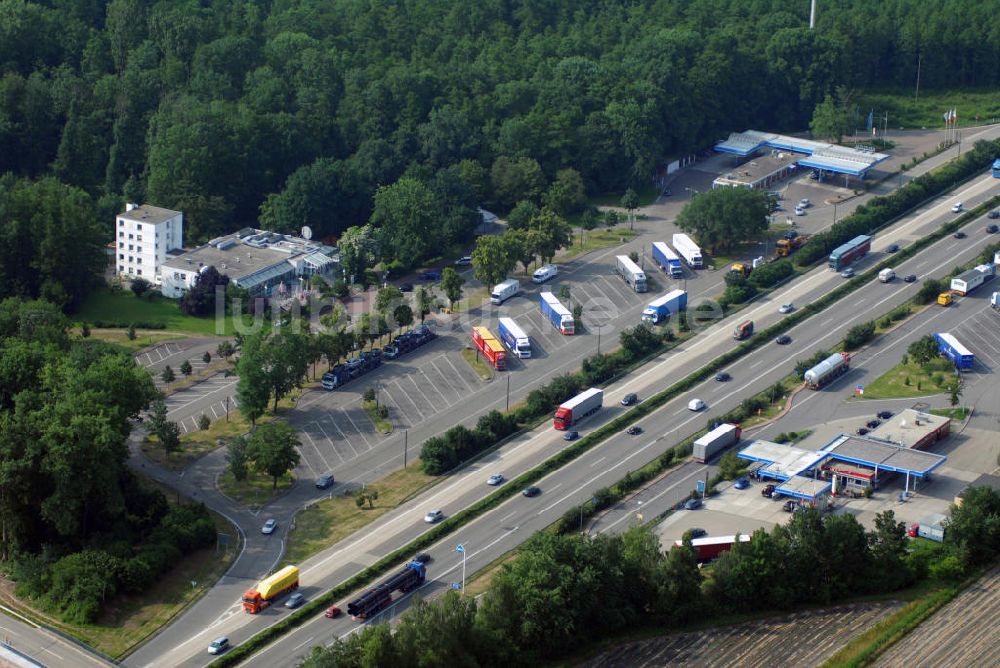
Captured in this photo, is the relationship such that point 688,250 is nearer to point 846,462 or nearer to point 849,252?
point 849,252

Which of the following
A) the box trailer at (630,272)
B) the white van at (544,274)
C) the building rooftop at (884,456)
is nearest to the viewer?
the building rooftop at (884,456)

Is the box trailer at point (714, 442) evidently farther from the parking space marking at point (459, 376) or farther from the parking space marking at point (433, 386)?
the parking space marking at point (433, 386)

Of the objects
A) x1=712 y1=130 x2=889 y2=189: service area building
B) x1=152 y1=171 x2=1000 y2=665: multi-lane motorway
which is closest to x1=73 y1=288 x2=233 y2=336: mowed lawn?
x1=152 y1=171 x2=1000 y2=665: multi-lane motorway

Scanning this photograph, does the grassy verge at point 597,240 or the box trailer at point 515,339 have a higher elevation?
the grassy verge at point 597,240

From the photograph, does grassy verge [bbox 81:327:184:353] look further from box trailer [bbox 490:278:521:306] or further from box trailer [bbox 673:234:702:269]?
box trailer [bbox 673:234:702:269]

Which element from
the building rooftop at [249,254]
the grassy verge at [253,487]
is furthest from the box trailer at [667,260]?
the grassy verge at [253,487]

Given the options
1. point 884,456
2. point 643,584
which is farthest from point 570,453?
point 884,456

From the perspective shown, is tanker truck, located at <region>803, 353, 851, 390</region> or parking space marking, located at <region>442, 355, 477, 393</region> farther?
parking space marking, located at <region>442, 355, 477, 393</region>

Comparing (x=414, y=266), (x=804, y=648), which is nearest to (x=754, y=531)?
(x=804, y=648)
